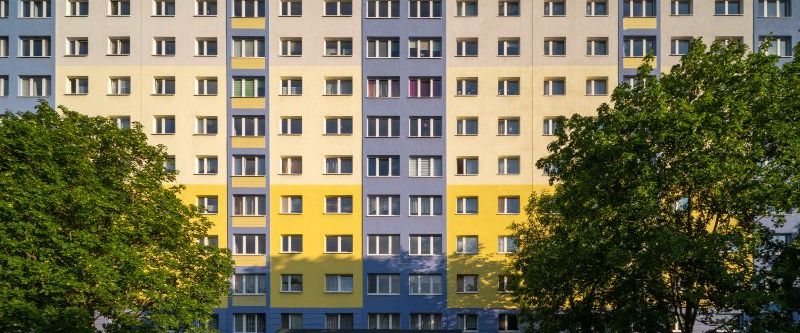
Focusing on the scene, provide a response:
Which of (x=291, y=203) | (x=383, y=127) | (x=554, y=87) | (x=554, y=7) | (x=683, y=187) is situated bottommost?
(x=291, y=203)

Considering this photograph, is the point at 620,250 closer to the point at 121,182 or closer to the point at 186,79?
the point at 121,182

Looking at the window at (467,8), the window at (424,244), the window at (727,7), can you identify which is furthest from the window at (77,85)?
the window at (727,7)

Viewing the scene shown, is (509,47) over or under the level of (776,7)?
under

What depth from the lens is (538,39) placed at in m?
36.6

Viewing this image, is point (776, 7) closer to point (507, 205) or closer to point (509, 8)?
point (509, 8)

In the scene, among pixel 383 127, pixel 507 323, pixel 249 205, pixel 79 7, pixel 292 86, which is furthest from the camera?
pixel 79 7

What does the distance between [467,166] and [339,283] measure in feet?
40.2

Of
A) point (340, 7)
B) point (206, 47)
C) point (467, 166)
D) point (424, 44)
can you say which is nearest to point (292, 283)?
point (467, 166)

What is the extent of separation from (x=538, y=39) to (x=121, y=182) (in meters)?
27.8

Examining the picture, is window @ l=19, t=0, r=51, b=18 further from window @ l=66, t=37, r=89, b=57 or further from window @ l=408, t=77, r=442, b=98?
window @ l=408, t=77, r=442, b=98

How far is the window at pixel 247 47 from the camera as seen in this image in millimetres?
37000

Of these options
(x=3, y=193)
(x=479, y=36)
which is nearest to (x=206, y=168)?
(x=3, y=193)

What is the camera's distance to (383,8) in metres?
37.3

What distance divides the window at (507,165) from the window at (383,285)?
10454 mm
